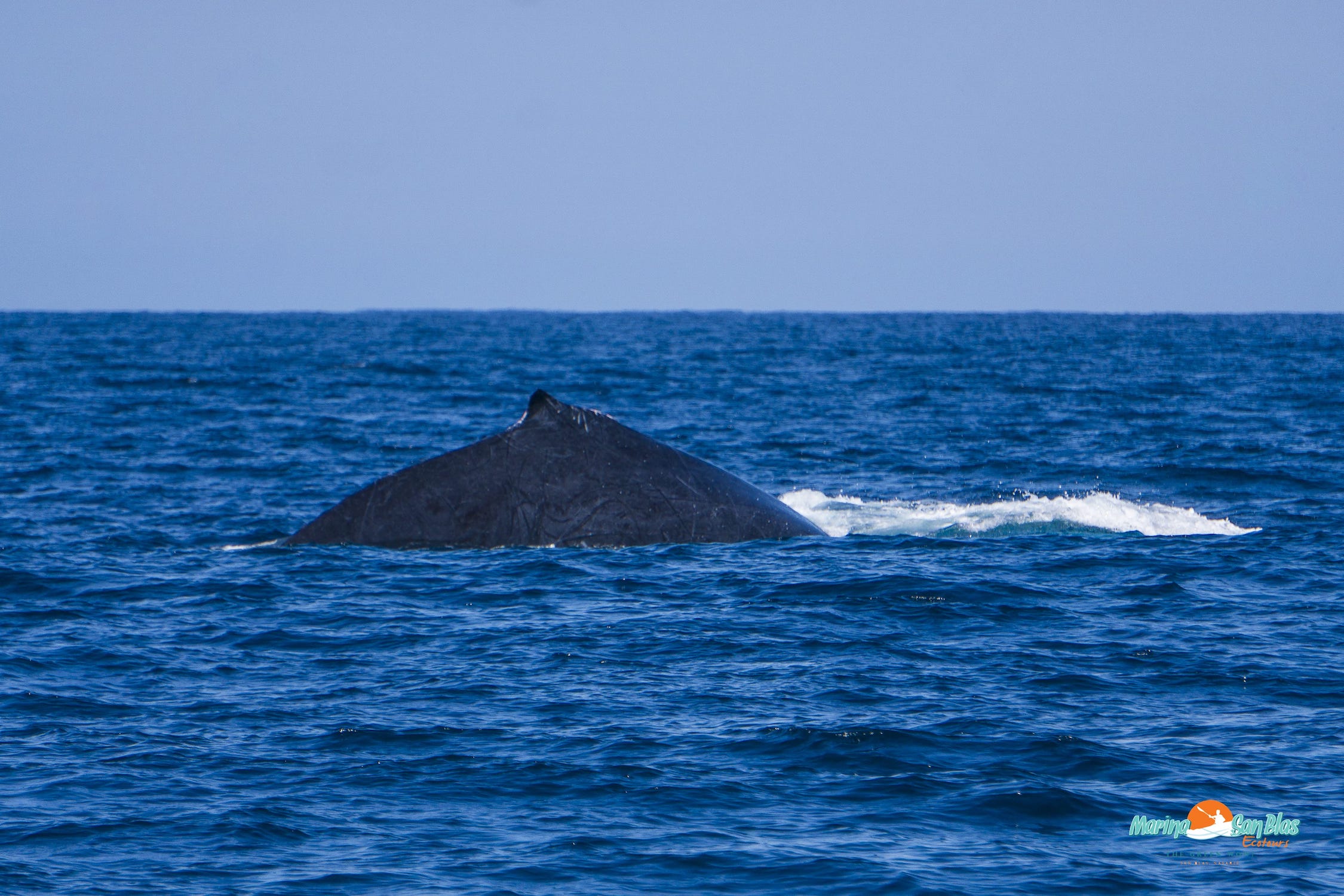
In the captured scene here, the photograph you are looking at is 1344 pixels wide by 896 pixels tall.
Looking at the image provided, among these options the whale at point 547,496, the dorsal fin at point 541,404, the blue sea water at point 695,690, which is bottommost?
the blue sea water at point 695,690

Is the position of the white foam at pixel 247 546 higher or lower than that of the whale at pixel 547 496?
lower

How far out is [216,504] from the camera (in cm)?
2125

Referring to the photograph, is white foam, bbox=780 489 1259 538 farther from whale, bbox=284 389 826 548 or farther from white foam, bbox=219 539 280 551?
white foam, bbox=219 539 280 551

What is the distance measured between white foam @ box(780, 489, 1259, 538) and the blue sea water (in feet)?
0.34

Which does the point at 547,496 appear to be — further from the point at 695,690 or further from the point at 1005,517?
the point at 1005,517

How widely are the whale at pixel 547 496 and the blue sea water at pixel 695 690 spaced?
0.83 ft

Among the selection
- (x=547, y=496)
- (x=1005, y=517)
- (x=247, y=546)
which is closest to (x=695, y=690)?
(x=547, y=496)

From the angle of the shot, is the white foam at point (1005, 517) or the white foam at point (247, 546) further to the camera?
the white foam at point (1005, 517)

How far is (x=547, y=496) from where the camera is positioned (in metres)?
14.7

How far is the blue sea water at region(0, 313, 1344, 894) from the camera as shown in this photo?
7.91m

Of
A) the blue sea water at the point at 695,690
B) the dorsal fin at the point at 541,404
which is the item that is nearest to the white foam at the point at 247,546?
the blue sea water at the point at 695,690

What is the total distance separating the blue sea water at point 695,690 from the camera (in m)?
7.91

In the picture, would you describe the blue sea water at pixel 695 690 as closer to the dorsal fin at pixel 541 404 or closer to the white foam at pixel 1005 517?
the white foam at pixel 1005 517

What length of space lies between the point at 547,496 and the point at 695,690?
4172mm
